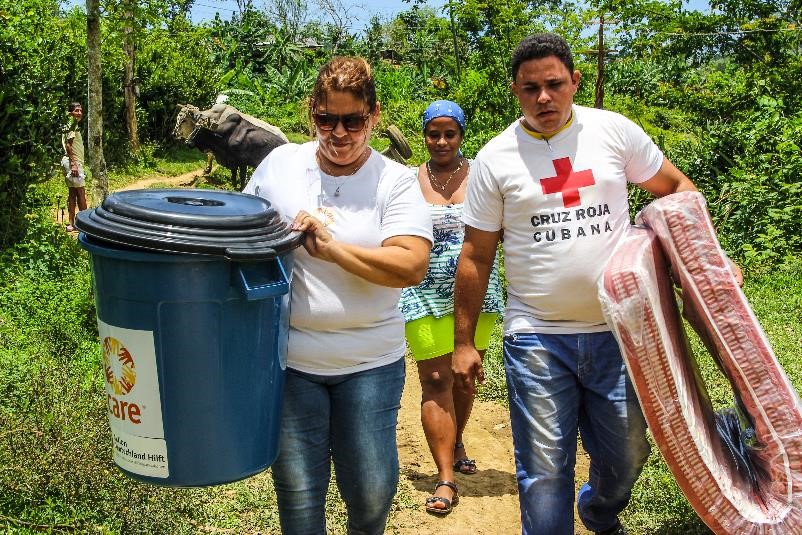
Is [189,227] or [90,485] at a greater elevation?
[189,227]

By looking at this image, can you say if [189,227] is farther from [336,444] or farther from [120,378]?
[336,444]

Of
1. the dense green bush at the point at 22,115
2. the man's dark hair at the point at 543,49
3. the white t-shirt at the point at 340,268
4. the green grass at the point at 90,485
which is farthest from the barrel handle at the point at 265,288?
the dense green bush at the point at 22,115

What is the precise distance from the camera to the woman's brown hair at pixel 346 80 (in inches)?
114

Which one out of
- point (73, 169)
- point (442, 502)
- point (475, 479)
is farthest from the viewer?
point (73, 169)

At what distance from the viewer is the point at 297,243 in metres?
2.70

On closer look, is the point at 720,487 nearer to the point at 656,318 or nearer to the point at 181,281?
the point at 656,318

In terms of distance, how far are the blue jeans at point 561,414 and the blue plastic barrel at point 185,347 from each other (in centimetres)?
108

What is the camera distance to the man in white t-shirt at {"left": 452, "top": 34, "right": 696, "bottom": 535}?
3252 millimetres

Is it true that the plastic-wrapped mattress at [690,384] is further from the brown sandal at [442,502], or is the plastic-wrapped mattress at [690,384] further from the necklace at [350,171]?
the brown sandal at [442,502]

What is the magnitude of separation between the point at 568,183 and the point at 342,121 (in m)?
0.86

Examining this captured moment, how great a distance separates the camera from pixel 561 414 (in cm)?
331

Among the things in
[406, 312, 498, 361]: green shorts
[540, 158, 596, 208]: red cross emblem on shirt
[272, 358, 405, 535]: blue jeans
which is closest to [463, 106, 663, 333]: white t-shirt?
[540, 158, 596, 208]: red cross emblem on shirt

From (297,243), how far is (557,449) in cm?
126

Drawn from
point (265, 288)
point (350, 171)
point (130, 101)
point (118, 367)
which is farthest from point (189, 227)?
point (130, 101)
